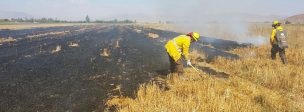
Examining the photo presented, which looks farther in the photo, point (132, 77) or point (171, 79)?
point (132, 77)

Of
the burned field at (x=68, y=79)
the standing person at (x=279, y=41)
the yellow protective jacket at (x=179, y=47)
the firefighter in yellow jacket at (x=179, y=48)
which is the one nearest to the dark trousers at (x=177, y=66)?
the firefighter in yellow jacket at (x=179, y=48)

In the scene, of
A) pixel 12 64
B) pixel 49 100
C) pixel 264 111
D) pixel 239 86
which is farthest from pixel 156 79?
pixel 12 64

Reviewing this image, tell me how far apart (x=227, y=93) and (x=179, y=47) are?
118 inches

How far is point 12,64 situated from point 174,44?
764 centimetres

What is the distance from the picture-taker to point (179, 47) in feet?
36.3

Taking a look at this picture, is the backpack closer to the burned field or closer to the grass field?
the grass field

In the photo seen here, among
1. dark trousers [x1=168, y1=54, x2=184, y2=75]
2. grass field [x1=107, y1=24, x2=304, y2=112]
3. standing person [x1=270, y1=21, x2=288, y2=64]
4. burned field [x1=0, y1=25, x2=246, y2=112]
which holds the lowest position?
burned field [x1=0, y1=25, x2=246, y2=112]

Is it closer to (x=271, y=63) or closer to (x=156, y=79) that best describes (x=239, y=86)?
(x=156, y=79)

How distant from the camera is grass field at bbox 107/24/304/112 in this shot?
746 centimetres

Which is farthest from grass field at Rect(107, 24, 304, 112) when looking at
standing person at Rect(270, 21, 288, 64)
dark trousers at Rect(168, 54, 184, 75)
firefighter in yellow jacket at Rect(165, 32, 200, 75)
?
standing person at Rect(270, 21, 288, 64)

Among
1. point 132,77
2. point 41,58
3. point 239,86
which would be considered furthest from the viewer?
point 41,58

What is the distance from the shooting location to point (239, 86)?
33.1 ft

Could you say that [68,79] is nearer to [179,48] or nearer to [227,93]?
[179,48]

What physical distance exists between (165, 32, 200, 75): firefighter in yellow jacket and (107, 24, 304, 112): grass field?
384 mm
